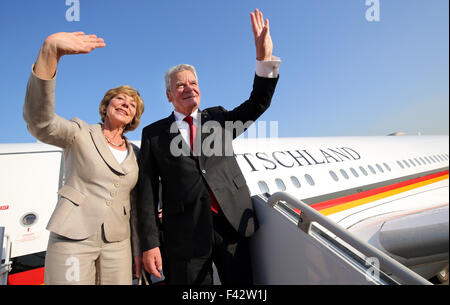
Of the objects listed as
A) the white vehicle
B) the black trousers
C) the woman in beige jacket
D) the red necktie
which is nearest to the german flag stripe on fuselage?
the white vehicle

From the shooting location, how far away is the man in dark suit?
1.79 metres

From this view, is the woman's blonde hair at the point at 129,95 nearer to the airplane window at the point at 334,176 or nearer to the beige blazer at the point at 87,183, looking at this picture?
the beige blazer at the point at 87,183

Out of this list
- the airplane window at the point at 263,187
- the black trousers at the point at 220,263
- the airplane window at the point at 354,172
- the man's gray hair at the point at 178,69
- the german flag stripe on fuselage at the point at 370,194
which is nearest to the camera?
the black trousers at the point at 220,263

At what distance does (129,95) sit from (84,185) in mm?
826

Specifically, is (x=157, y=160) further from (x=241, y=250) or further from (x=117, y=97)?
(x=241, y=250)

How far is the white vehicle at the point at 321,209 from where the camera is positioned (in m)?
1.54

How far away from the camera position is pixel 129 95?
2.10 metres

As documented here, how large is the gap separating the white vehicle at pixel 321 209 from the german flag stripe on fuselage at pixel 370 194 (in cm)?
3

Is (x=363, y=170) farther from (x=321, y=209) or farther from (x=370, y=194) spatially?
(x=321, y=209)

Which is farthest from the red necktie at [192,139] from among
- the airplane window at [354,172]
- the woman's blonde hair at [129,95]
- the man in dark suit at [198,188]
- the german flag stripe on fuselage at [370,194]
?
the airplane window at [354,172]

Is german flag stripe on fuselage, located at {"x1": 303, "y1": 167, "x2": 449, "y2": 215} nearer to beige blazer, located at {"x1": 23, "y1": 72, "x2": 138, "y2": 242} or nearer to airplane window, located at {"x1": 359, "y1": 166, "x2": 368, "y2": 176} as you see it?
airplane window, located at {"x1": 359, "y1": 166, "x2": 368, "y2": 176}

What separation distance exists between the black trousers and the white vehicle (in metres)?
0.21

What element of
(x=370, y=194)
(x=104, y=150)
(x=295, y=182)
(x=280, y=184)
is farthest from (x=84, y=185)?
(x=370, y=194)
